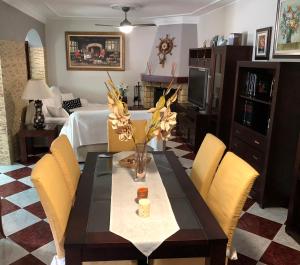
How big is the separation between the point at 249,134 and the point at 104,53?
15.7 ft

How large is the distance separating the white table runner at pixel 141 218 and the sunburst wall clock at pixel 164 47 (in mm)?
4816

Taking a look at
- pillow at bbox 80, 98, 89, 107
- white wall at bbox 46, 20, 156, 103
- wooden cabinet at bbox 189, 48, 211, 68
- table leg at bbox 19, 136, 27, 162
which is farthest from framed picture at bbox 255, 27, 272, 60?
pillow at bbox 80, 98, 89, 107

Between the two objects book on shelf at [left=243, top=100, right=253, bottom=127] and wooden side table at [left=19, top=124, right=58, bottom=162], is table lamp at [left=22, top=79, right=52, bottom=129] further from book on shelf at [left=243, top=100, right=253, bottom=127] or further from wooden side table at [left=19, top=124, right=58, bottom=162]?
book on shelf at [left=243, top=100, right=253, bottom=127]

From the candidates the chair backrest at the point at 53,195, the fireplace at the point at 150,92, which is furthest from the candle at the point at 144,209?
the fireplace at the point at 150,92

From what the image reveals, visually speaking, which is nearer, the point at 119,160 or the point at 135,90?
the point at 119,160

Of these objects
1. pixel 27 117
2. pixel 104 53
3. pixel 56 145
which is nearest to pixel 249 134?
pixel 56 145

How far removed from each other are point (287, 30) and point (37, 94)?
3.19m

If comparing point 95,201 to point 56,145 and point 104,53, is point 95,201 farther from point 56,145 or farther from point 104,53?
point 104,53

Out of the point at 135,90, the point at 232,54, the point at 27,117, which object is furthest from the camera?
the point at 135,90

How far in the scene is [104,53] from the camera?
699 centimetres

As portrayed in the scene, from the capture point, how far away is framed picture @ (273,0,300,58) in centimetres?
296

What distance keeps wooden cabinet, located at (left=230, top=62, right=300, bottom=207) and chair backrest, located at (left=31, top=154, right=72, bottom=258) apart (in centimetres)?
205

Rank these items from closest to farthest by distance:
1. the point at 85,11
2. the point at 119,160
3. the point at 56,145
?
the point at 56,145
the point at 119,160
the point at 85,11

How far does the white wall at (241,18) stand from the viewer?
353cm
